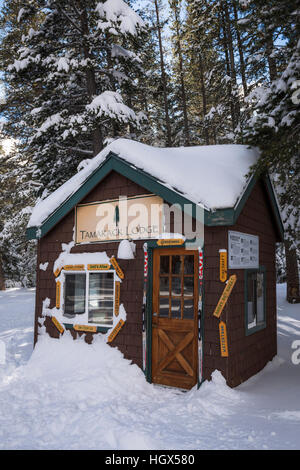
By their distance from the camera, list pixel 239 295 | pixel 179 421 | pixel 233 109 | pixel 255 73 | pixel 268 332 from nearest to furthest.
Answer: pixel 179 421 → pixel 239 295 → pixel 268 332 → pixel 255 73 → pixel 233 109

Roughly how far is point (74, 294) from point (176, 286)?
2512 mm

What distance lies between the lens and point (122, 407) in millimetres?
5441

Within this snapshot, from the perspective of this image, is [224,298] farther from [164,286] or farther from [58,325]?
[58,325]

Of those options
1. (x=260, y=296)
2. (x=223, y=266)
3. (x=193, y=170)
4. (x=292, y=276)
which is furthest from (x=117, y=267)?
(x=292, y=276)

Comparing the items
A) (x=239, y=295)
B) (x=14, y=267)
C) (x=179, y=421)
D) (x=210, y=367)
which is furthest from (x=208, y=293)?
(x=14, y=267)

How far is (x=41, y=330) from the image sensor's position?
825cm

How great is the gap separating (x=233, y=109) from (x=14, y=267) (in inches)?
695

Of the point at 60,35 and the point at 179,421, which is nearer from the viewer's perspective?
the point at 179,421

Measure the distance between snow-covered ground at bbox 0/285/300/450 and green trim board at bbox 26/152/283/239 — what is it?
249 centimetres

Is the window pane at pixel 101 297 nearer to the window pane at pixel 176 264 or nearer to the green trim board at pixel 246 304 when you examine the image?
the window pane at pixel 176 264

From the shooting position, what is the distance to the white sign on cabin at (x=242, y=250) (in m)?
6.13

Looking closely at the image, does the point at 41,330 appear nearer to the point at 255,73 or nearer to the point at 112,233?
the point at 112,233

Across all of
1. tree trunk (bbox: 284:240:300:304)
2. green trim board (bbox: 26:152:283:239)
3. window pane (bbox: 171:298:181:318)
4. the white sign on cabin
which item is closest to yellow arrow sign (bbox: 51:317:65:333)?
green trim board (bbox: 26:152:283:239)

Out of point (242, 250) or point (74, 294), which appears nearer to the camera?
point (242, 250)
